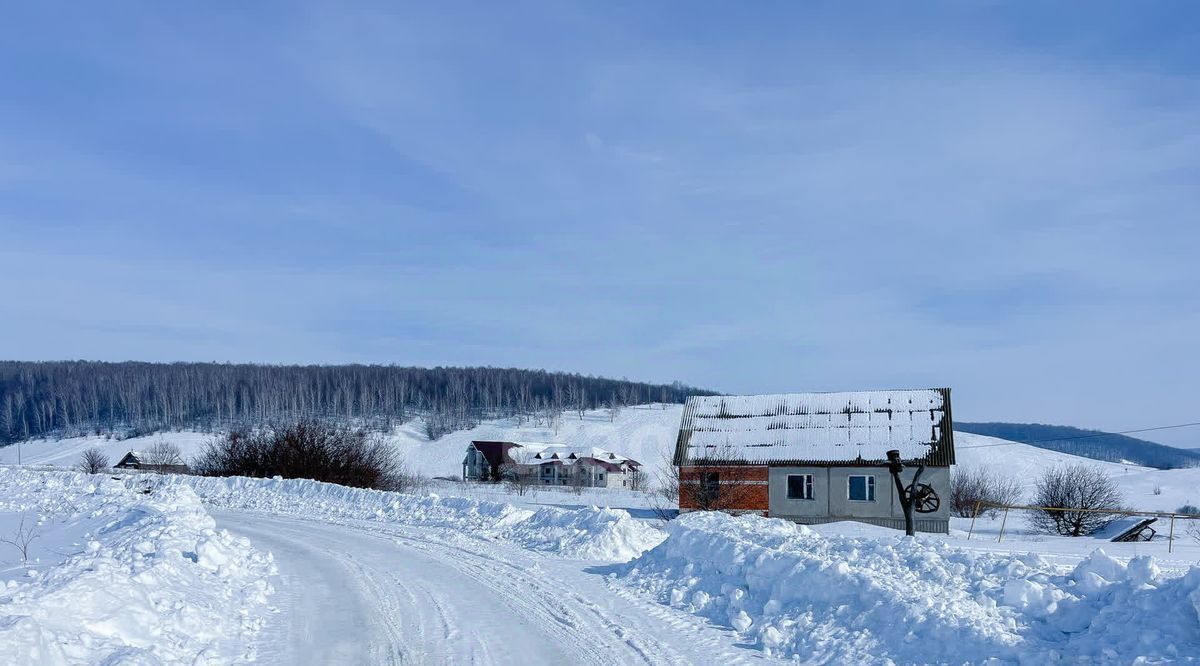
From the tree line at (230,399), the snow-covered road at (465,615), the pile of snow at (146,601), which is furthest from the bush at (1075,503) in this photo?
the tree line at (230,399)

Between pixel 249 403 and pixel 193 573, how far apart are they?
177 m

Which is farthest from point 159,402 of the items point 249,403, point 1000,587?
point 1000,587

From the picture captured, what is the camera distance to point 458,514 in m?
24.1

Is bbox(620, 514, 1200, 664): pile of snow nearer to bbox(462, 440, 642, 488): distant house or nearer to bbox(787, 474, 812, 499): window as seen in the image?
bbox(787, 474, 812, 499): window

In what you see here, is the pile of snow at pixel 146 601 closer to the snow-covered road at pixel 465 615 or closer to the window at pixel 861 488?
the snow-covered road at pixel 465 615

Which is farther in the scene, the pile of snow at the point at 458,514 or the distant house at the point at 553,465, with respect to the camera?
the distant house at the point at 553,465

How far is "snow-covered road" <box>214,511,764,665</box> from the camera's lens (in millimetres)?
9148

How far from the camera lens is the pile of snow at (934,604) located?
799cm

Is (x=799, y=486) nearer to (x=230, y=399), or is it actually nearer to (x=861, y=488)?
(x=861, y=488)

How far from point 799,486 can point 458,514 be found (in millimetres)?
17841

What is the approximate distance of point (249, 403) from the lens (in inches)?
6954

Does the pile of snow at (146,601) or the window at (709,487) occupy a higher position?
the pile of snow at (146,601)

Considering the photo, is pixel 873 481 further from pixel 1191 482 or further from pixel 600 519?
pixel 1191 482

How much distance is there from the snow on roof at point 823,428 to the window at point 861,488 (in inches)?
29.5
